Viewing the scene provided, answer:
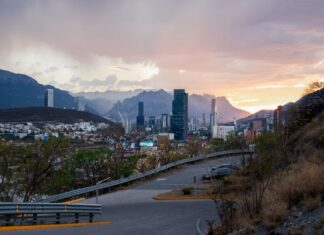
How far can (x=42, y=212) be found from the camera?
17844 millimetres

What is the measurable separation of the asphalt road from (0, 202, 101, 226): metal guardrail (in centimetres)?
121

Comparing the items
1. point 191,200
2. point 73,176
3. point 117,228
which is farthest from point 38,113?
Answer: point 117,228

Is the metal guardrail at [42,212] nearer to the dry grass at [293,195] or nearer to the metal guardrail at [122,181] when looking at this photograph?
the metal guardrail at [122,181]

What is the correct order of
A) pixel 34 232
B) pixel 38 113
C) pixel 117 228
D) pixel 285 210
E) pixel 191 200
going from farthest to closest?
pixel 38 113 < pixel 191 200 < pixel 117 228 < pixel 34 232 < pixel 285 210

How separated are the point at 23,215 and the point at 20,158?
15.1m

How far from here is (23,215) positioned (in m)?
18.1

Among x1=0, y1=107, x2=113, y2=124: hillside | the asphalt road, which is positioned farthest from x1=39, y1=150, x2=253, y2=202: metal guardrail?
x1=0, y1=107, x2=113, y2=124: hillside

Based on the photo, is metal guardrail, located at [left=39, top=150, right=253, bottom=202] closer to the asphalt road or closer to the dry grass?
the asphalt road

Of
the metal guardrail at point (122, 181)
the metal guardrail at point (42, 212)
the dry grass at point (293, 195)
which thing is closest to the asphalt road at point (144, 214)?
the metal guardrail at point (122, 181)

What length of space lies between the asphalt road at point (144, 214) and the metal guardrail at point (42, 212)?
1210 mm

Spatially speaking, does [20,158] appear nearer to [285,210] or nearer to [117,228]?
[117,228]

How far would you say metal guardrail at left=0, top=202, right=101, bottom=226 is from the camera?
55.1ft

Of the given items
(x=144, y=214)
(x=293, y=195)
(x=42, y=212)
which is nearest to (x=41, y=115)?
(x=144, y=214)

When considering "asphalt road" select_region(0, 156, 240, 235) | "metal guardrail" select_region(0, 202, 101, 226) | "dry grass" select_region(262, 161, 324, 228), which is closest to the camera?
"dry grass" select_region(262, 161, 324, 228)
